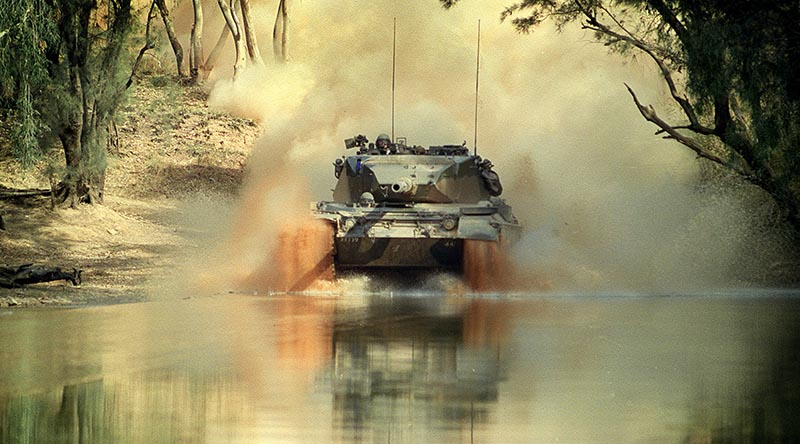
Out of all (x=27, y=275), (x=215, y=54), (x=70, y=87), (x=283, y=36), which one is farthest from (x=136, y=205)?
(x=215, y=54)

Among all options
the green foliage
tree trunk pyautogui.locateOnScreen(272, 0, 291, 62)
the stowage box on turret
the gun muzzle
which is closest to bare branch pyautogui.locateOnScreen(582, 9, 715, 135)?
the stowage box on turret

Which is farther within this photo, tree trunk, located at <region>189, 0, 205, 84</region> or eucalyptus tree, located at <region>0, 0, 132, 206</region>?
tree trunk, located at <region>189, 0, 205, 84</region>

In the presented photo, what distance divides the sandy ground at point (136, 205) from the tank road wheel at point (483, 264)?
16.8ft

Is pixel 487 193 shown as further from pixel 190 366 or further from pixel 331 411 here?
pixel 331 411

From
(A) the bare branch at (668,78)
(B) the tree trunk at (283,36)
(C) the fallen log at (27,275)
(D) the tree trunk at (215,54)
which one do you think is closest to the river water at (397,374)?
(C) the fallen log at (27,275)

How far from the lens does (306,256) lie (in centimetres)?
2473

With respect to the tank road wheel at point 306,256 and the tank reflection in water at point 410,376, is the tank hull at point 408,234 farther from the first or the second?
the tank reflection in water at point 410,376

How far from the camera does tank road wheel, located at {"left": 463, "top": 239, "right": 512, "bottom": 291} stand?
24.6m

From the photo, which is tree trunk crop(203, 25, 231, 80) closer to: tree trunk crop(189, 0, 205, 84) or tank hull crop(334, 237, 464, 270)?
tree trunk crop(189, 0, 205, 84)

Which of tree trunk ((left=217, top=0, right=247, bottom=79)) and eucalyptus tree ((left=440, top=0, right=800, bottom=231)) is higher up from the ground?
tree trunk ((left=217, top=0, right=247, bottom=79))

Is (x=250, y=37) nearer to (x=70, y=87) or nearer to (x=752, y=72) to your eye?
(x=70, y=87)

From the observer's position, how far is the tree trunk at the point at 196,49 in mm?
55819

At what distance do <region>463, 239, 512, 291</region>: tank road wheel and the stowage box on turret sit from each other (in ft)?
0.41

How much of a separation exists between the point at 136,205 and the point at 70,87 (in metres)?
8.02
